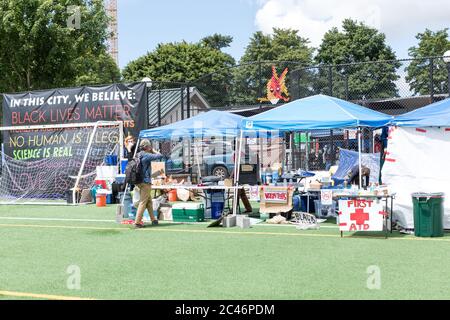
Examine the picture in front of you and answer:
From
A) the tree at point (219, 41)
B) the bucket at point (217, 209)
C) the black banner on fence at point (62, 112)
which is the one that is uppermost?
the tree at point (219, 41)

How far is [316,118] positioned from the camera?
42.2ft

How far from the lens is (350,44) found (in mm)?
57406

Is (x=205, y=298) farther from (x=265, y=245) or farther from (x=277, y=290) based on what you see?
(x=265, y=245)

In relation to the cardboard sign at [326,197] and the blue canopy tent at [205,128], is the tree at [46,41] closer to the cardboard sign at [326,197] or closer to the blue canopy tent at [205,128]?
the blue canopy tent at [205,128]

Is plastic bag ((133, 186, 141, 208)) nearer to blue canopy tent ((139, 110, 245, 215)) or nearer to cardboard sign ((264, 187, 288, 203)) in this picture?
cardboard sign ((264, 187, 288, 203))

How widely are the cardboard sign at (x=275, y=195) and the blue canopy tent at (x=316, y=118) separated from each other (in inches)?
55.8

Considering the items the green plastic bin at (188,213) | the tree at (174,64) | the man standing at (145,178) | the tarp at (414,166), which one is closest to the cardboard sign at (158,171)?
the green plastic bin at (188,213)

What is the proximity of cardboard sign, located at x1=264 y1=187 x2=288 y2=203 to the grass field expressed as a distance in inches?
34.4

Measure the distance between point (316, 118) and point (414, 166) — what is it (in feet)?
7.35

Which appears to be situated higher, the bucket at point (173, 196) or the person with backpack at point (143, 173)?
the person with backpack at point (143, 173)

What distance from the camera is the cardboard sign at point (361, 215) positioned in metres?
11.1

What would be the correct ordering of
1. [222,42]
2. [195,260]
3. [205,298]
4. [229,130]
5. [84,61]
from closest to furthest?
[205,298] < [195,260] < [229,130] < [84,61] < [222,42]

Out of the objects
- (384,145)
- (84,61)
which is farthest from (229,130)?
(84,61)
